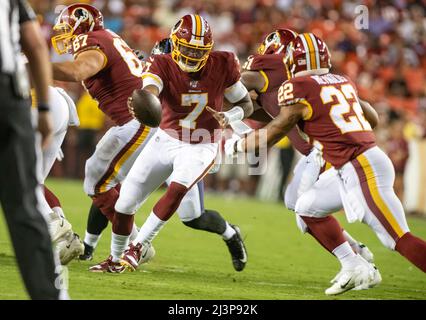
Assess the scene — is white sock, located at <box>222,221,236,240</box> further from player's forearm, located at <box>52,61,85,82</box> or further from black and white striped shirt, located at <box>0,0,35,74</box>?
black and white striped shirt, located at <box>0,0,35,74</box>

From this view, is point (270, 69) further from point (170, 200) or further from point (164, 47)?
point (170, 200)

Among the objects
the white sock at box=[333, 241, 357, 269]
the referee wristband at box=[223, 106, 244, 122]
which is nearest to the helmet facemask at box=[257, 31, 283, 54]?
the referee wristband at box=[223, 106, 244, 122]

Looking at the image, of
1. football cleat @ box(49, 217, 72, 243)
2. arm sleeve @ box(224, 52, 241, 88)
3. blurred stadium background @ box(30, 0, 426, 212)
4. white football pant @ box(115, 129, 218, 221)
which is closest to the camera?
football cleat @ box(49, 217, 72, 243)

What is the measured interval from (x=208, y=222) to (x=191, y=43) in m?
1.48

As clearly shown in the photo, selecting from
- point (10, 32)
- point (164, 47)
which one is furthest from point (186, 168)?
point (10, 32)

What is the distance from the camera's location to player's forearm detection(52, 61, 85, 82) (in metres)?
6.07

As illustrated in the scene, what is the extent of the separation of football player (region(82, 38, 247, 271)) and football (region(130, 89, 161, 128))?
2.81 ft

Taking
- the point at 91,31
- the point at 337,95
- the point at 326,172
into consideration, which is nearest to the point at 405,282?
the point at 326,172

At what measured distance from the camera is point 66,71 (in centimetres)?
611

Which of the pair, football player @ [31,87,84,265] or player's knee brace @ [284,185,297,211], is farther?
player's knee brace @ [284,185,297,211]

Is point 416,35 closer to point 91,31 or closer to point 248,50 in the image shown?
point 248,50

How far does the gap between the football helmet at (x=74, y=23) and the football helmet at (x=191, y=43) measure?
840 mm

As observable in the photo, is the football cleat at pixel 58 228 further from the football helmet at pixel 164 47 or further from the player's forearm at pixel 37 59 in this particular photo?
the player's forearm at pixel 37 59
